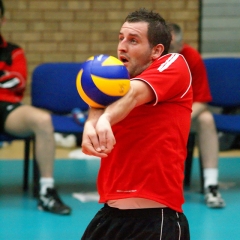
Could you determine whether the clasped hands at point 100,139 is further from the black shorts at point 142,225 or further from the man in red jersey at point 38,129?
the man in red jersey at point 38,129

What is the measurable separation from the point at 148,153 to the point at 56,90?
126 inches

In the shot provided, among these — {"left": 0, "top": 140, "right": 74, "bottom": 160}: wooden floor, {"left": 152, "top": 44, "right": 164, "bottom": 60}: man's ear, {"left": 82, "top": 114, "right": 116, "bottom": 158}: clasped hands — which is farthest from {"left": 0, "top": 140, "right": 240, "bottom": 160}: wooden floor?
{"left": 82, "top": 114, "right": 116, "bottom": 158}: clasped hands

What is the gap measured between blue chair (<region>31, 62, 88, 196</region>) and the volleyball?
324 centimetres

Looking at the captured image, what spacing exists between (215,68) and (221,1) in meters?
1.87

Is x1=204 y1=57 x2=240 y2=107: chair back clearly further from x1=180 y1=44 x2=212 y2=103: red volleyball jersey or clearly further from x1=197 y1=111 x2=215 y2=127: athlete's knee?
x1=197 y1=111 x2=215 y2=127: athlete's knee

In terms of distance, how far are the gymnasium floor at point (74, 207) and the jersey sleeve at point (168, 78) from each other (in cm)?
186

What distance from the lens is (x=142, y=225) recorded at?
219cm

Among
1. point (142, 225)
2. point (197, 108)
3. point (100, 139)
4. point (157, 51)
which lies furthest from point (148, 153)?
point (197, 108)

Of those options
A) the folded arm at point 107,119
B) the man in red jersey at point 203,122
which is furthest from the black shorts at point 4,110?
the folded arm at point 107,119

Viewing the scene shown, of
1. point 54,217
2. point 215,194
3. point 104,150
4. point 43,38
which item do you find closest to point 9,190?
point 54,217

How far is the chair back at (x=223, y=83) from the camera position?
5.46 meters

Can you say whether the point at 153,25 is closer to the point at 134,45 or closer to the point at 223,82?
the point at 134,45

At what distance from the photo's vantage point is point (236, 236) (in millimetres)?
3814

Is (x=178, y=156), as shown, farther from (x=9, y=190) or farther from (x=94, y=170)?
(x=94, y=170)
